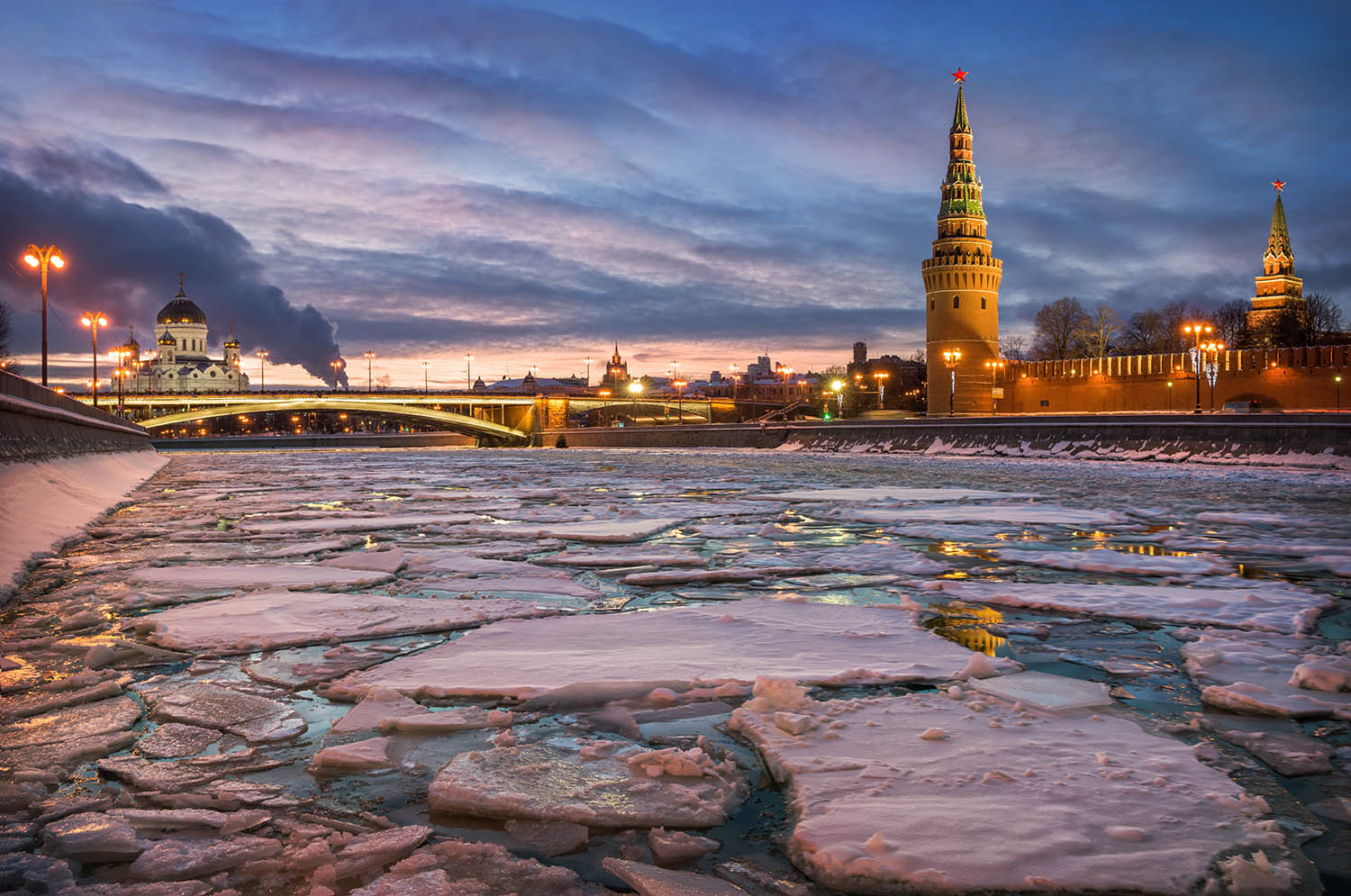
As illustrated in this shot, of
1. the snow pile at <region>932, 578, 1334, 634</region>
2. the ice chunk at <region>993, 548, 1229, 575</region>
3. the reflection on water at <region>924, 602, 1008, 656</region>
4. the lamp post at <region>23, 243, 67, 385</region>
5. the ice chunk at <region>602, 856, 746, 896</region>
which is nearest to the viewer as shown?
the ice chunk at <region>602, 856, 746, 896</region>

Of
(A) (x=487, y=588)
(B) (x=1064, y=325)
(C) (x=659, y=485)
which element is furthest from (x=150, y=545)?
(B) (x=1064, y=325)

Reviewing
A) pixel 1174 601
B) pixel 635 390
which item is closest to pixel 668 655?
pixel 1174 601

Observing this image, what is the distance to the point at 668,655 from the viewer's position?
345cm

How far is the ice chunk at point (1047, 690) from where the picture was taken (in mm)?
Answer: 2818

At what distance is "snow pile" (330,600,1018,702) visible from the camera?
3.09 m

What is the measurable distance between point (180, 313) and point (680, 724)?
178767 mm

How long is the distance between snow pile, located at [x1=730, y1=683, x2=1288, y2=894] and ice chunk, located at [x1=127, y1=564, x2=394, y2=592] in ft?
11.0

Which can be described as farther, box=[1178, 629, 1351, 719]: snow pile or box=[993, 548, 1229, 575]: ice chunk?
box=[993, 548, 1229, 575]: ice chunk

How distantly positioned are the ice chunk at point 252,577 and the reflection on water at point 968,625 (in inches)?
123

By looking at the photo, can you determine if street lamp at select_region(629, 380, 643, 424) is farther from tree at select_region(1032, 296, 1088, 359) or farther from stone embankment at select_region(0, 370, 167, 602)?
stone embankment at select_region(0, 370, 167, 602)

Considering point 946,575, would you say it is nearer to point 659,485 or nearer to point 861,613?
point 861,613

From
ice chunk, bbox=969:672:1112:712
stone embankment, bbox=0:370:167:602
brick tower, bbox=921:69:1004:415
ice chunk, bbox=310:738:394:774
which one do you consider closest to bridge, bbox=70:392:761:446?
brick tower, bbox=921:69:1004:415

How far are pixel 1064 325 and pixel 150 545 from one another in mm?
85909

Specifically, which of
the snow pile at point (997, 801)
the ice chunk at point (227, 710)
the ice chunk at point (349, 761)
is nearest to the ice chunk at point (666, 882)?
the snow pile at point (997, 801)
